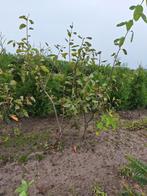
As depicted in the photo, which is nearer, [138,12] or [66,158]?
[138,12]

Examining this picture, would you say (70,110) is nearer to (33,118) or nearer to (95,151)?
(95,151)

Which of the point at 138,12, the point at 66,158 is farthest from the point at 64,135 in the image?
the point at 138,12

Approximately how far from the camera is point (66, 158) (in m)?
4.41

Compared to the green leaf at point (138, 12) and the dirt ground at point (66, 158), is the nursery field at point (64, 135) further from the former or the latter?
the green leaf at point (138, 12)

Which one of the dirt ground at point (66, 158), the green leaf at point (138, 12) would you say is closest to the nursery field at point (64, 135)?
the dirt ground at point (66, 158)

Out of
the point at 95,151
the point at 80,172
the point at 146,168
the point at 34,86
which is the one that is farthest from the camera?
the point at 34,86

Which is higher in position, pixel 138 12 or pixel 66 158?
pixel 138 12

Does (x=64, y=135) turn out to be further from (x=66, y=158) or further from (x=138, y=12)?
(x=138, y=12)

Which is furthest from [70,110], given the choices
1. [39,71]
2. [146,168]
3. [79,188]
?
[146,168]

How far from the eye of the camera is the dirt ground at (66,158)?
3957 millimetres

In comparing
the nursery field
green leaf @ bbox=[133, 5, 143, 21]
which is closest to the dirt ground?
the nursery field

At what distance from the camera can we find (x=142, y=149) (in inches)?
189

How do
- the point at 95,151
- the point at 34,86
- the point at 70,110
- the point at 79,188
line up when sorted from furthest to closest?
1. the point at 34,86
2. the point at 70,110
3. the point at 95,151
4. the point at 79,188

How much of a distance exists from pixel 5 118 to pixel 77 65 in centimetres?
104
